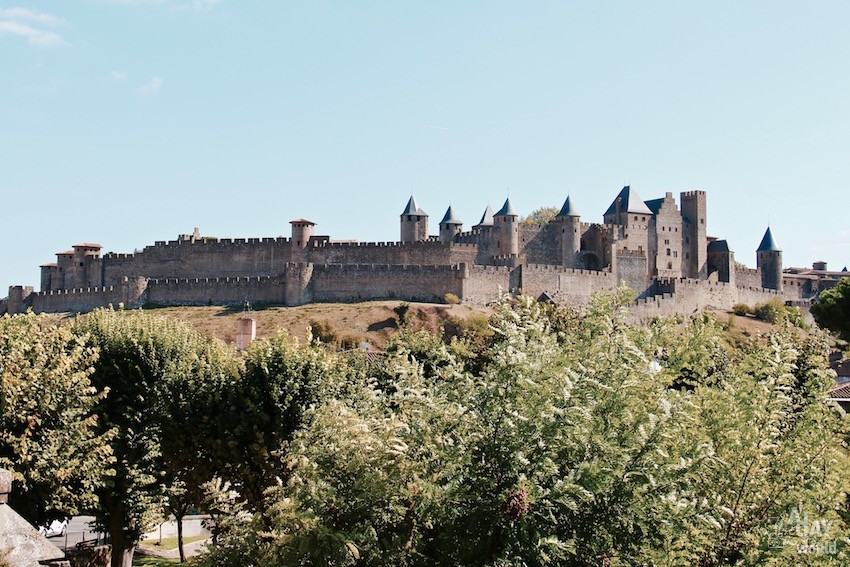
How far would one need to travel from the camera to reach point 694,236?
82.8 meters

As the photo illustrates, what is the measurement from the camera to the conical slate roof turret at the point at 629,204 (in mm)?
80438

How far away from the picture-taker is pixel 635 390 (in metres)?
10.4

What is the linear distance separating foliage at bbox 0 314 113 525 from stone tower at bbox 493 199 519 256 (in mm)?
56138

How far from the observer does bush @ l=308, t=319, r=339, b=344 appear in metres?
57.0

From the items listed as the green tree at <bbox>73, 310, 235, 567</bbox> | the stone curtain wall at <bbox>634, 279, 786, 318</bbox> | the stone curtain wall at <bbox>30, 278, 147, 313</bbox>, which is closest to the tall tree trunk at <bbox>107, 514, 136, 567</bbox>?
the green tree at <bbox>73, 310, 235, 567</bbox>

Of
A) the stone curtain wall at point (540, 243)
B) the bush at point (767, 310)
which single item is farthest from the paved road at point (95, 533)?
the bush at point (767, 310)

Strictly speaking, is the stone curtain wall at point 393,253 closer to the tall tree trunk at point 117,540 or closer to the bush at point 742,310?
the bush at point 742,310

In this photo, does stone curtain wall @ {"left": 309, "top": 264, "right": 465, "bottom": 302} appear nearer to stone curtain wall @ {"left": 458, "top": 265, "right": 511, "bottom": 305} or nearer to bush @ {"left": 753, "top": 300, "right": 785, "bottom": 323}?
stone curtain wall @ {"left": 458, "top": 265, "right": 511, "bottom": 305}

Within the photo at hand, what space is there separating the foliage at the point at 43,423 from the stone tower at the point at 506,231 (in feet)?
184

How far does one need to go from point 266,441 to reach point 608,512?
34.1 ft

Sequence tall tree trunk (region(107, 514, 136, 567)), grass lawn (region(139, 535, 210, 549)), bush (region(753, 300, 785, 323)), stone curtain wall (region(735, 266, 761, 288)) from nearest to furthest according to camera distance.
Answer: tall tree trunk (region(107, 514, 136, 567)) < grass lawn (region(139, 535, 210, 549)) < bush (region(753, 300, 785, 323)) < stone curtain wall (region(735, 266, 761, 288))

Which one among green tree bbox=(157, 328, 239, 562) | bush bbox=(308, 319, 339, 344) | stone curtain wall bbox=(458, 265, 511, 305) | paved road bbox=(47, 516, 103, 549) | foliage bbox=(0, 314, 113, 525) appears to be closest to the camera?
foliage bbox=(0, 314, 113, 525)

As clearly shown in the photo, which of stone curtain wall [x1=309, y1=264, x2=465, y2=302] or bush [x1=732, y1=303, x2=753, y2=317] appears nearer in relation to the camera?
stone curtain wall [x1=309, y1=264, x2=465, y2=302]

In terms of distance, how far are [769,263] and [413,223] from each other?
112 ft
